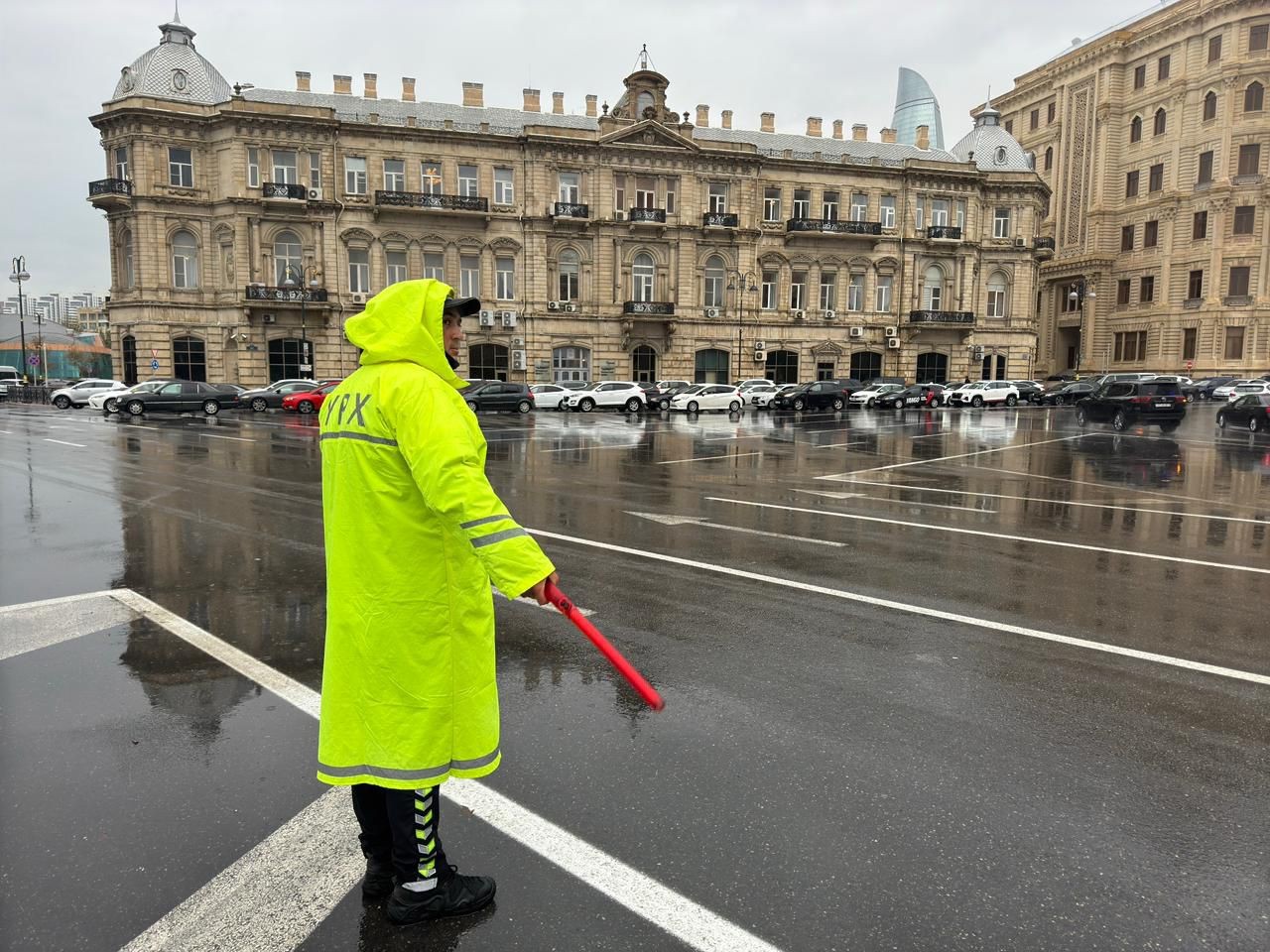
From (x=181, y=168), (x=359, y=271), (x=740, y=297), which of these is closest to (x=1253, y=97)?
(x=740, y=297)

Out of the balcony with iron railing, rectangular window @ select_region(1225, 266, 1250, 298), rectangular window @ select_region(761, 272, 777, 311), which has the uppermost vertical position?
the balcony with iron railing

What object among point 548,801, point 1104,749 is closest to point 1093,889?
point 1104,749

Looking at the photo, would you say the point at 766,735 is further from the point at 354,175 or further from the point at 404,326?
the point at 354,175

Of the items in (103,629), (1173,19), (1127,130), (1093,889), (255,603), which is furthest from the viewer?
(1127,130)

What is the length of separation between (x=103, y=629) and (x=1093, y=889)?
19.4 feet

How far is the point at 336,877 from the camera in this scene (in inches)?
119

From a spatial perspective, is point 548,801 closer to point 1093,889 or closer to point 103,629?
point 1093,889

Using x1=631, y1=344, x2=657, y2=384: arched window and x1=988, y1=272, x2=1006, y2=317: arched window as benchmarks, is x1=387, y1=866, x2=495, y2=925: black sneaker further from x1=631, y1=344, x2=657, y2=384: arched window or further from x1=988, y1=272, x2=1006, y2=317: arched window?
x1=988, y1=272, x2=1006, y2=317: arched window

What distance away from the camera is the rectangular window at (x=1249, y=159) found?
191ft

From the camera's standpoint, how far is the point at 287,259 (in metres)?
46.5

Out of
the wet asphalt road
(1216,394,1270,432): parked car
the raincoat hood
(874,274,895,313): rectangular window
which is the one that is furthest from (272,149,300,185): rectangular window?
the raincoat hood

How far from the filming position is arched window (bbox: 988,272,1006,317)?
5844 cm

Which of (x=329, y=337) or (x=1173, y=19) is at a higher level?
(x=1173, y=19)

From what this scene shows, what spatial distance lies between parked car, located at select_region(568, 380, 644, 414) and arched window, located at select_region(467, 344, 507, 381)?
377 inches
